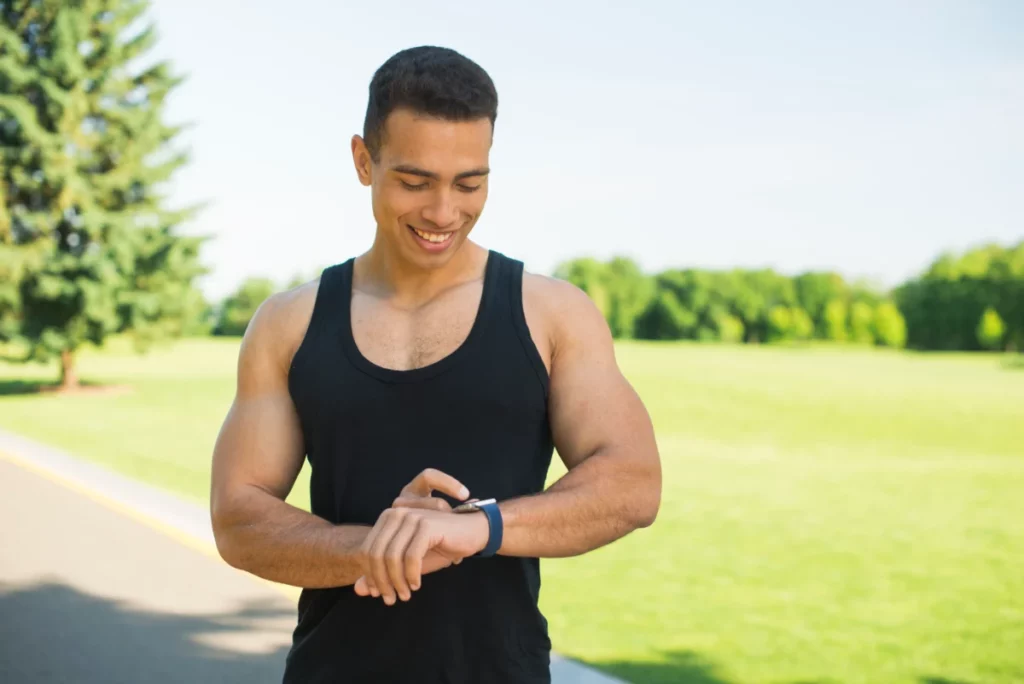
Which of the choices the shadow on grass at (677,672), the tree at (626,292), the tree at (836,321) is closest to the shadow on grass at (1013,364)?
the shadow on grass at (677,672)

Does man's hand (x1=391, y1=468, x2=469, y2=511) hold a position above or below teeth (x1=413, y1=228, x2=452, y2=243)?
below

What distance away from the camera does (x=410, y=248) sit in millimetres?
2338

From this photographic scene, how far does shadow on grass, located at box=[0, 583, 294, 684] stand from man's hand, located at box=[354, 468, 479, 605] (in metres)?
4.09

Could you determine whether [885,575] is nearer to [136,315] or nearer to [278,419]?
[278,419]

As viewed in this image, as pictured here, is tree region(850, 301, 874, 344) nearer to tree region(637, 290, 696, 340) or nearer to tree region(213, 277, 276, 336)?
tree region(637, 290, 696, 340)

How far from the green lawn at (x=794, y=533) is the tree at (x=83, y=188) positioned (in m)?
4.28

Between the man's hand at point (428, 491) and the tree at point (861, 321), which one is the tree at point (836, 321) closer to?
the tree at point (861, 321)

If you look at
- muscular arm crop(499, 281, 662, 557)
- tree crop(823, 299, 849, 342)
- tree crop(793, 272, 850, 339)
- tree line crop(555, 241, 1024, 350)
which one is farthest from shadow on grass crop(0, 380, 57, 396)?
tree crop(823, 299, 849, 342)

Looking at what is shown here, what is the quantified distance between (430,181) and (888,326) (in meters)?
84.1

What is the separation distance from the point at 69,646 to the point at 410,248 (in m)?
5.03

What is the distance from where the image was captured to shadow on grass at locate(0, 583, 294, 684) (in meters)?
5.79

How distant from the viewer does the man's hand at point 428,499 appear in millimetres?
1927

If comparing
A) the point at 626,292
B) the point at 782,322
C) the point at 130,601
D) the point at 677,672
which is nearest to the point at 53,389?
the point at 130,601

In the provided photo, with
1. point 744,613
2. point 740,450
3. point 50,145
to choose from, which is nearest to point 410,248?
A: point 744,613
